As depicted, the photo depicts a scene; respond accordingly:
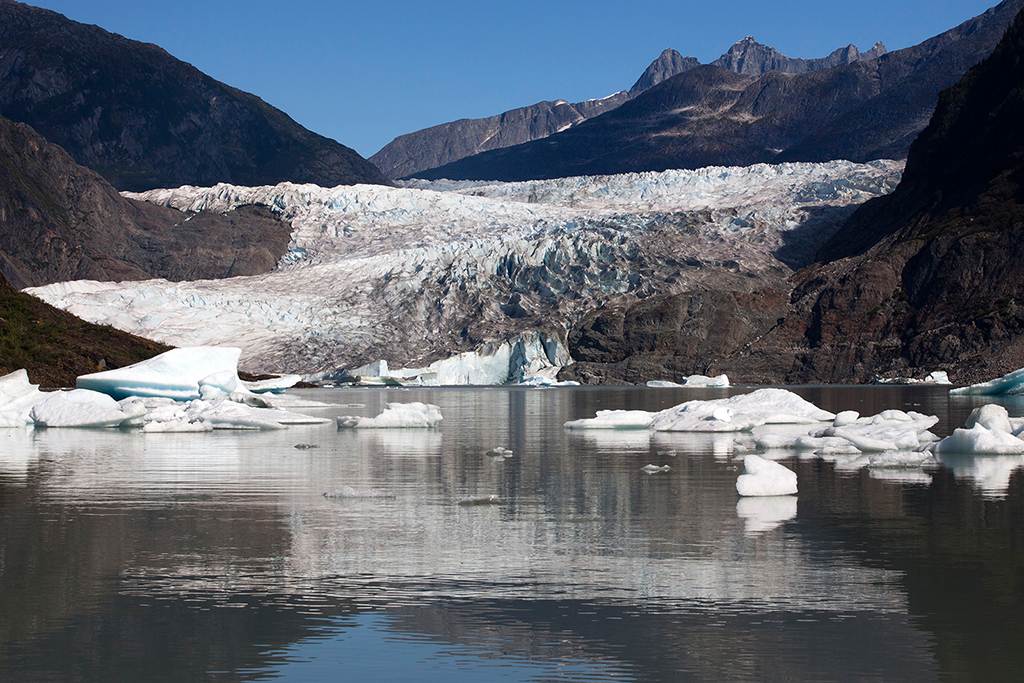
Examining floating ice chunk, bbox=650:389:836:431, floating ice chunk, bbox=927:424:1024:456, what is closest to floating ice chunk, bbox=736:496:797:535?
floating ice chunk, bbox=927:424:1024:456

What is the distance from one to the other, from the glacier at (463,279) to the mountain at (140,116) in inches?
2360

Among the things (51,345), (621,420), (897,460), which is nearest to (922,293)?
(621,420)

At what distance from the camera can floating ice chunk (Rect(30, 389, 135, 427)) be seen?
2328cm

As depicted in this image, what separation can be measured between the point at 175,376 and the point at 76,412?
4.56 meters

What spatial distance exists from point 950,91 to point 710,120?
126 metres

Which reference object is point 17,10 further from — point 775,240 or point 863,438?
point 863,438

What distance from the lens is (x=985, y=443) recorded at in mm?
15195

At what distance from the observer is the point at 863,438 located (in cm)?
1606

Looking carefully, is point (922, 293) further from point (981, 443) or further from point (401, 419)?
point (981, 443)

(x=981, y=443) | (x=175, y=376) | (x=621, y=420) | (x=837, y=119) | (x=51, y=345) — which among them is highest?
(x=837, y=119)

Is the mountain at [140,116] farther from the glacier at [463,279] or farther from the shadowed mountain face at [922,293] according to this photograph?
the shadowed mountain face at [922,293]

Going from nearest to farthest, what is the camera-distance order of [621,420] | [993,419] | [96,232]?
[993,419] < [621,420] < [96,232]

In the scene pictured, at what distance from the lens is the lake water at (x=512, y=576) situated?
5.41 m

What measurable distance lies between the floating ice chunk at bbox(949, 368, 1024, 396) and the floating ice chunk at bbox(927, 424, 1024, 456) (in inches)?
880
